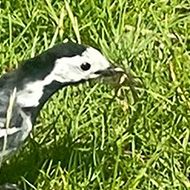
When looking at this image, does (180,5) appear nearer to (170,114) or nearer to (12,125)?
(170,114)

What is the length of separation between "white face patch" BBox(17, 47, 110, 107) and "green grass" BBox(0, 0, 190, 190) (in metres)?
0.24

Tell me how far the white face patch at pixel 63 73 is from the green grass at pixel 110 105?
244 millimetres

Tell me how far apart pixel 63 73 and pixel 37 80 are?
2.6 inches

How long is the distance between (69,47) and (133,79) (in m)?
0.46

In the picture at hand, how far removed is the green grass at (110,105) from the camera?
286 cm

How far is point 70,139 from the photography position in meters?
2.95

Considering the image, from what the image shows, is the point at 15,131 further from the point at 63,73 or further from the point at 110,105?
the point at 110,105

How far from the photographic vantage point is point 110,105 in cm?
305

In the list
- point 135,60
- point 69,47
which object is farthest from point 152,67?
point 69,47

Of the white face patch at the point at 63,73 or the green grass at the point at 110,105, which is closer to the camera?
the white face patch at the point at 63,73

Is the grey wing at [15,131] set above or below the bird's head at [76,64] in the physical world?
below

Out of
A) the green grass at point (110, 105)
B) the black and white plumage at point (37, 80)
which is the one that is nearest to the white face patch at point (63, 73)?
the black and white plumage at point (37, 80)

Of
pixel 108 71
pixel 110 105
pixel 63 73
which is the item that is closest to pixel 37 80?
pixel 63 73

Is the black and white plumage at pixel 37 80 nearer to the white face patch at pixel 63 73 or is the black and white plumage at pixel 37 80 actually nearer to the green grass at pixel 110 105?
the white face patch at pixel 63 73
